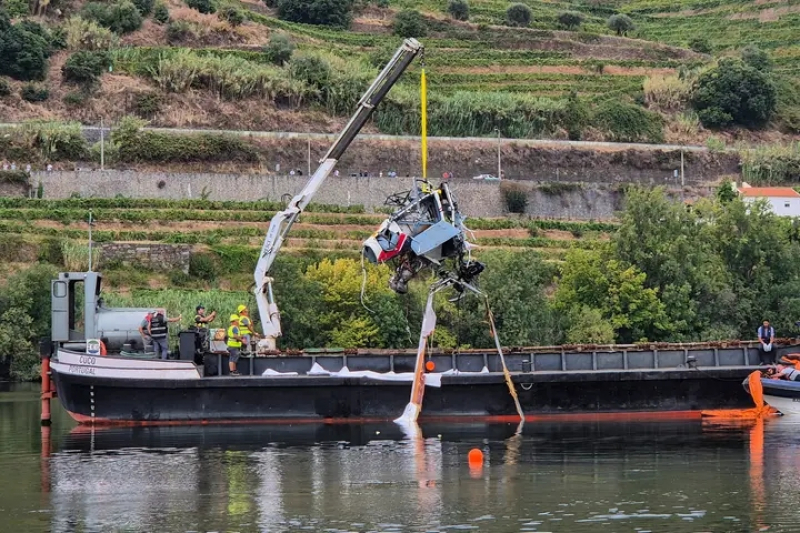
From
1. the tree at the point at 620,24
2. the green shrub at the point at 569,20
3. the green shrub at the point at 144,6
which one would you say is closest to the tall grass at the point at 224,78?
the green shrub at the point at 144,6

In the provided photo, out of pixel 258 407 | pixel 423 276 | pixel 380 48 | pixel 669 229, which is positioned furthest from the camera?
pixel 380 48

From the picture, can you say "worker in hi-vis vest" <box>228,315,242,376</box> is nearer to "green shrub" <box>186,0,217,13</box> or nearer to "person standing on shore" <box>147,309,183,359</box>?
"person standing on shore" <box>147,309,183,359</box>

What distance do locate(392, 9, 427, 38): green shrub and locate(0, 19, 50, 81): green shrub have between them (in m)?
35.4

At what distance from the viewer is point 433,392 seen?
43.7 m

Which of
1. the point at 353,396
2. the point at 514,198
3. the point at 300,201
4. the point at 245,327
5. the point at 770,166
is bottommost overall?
the point at 353,396

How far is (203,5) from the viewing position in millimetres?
114625

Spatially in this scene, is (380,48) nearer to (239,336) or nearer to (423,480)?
(239,336)

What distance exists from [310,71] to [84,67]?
15295 millimetres

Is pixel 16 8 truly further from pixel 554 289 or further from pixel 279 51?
pixel 554 289

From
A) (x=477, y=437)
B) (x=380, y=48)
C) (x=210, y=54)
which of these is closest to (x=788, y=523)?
(x=477, y=437)

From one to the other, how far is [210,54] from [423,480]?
251 ft

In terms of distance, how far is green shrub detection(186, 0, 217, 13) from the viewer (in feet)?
375

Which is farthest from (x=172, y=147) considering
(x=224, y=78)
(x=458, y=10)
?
(x=458, y=10)

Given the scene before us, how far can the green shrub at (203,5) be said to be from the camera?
114438mm
